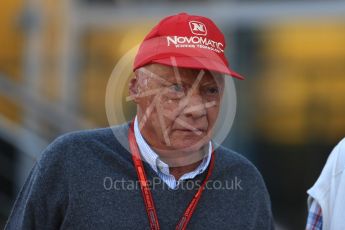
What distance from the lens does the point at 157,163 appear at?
11.0 ft

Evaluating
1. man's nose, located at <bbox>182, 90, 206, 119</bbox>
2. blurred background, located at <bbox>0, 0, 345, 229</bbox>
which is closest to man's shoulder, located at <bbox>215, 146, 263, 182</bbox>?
man's nose, located at <bbox>182, 90, 206, 119</bbox>

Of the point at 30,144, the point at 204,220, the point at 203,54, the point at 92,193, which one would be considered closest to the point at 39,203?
the point at 92,193

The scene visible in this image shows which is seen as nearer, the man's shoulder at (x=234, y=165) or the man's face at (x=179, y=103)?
the man's face at (x=179, y=103)

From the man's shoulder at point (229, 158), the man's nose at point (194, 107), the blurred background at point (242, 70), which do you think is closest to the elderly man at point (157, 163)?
the man's nose at point (194, 107)

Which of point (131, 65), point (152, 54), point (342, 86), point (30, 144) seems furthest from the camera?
point (342, 86)

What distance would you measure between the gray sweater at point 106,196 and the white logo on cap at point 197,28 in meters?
0.50

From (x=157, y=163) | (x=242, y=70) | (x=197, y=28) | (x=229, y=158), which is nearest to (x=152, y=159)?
(x=157, y=163)

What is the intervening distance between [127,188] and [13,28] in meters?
5.34

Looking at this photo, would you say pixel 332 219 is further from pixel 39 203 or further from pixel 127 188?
pixel 39 203

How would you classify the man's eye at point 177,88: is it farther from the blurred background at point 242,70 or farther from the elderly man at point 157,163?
the blurred background at point 242,70

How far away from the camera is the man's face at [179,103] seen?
320cm

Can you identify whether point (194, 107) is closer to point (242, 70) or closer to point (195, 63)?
point (195, 63)

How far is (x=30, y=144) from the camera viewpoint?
7141mm

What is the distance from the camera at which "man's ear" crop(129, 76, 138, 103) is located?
10.9 ft
